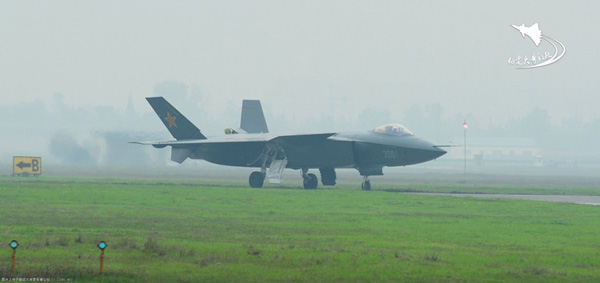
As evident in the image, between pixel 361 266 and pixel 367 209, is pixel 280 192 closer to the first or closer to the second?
pixel 367 209

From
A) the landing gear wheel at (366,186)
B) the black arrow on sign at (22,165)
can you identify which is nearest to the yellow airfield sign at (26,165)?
the black arrow on sign at (22,165)

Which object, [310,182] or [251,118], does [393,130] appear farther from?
[251,118]

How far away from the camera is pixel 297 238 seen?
22797 mm

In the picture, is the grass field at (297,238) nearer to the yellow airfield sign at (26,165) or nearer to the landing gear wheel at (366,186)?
the landing gear wheel at (366,186)

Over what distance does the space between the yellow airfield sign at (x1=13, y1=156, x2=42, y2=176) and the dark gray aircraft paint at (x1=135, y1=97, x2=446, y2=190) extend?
14.6 m

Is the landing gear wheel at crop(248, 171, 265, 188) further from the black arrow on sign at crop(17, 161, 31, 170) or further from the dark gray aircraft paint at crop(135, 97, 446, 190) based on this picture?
the black arrow on sign at crop(17, 161, 31, 170)

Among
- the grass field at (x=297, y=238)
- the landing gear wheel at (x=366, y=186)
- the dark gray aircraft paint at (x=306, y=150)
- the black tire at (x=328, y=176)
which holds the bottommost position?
the grass field at (x=297, y=238)

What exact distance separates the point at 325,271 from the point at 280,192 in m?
27.1

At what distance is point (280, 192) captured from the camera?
144ft

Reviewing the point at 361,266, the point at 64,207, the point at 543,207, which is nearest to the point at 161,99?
the point at 64,207

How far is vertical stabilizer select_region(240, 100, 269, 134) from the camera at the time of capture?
60.1 m

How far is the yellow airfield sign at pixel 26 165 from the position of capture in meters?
63.5

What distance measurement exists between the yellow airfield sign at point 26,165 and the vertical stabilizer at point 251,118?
53.9ft

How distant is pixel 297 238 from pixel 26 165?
46125 millimetres
